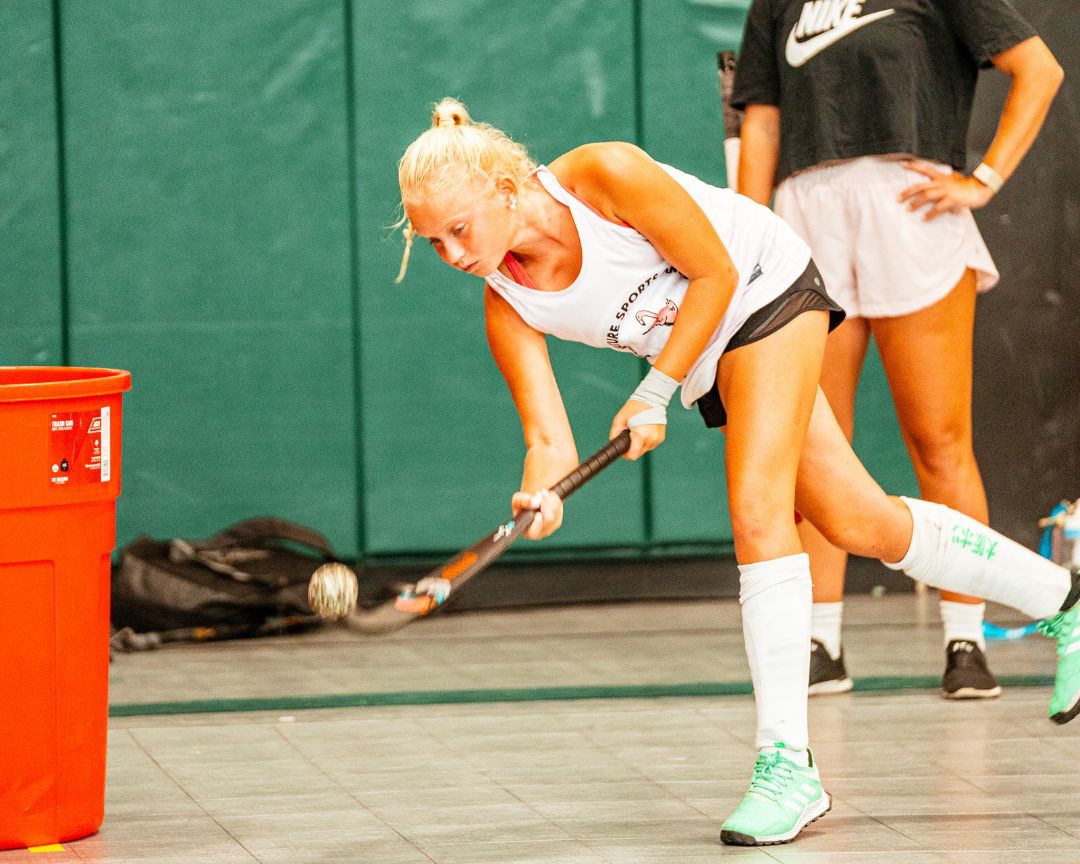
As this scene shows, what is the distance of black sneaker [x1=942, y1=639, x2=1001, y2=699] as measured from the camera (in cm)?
400

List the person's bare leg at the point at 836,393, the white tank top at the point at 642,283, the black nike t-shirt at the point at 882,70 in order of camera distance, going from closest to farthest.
→ the white tank top at the point at 642,283 → the black nike t-shirt at the point at 882,70 → the person's bare leg at the point at 836,393

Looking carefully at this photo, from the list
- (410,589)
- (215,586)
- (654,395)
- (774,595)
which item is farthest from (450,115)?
(215,586)

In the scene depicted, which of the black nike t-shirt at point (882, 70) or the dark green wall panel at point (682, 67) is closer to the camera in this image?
the black nike t-shirt at point (882, 70)

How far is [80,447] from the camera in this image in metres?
2.92

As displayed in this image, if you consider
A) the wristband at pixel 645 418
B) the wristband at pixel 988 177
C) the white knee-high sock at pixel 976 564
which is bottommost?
the white knee-high sock at pixel 976 564

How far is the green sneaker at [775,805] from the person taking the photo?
2859mm

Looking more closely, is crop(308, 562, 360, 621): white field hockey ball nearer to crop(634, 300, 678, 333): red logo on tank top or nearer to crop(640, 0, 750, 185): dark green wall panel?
crop(634, 300, 678, 333): red logo on tank top

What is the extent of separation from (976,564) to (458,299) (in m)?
2.49

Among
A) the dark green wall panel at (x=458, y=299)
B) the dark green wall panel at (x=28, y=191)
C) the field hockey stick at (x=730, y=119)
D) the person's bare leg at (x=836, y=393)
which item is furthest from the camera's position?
the dark green wall panel at (x=458, y=299)

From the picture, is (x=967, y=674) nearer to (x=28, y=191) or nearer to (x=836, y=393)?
(x=836, y=393)

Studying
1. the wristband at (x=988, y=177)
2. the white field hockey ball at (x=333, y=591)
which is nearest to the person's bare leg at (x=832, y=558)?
the wristband at (x=988, y=177)

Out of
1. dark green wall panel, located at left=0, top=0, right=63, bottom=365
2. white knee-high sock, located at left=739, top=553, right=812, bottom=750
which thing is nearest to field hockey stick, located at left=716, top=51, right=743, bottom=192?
white knee-high sock, located at left=739, top=553, right=812, bottom=750

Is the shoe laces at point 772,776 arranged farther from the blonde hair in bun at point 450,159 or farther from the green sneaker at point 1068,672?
the blonde hair in bun at point 450,159

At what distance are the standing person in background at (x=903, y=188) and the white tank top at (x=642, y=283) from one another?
0.91m
